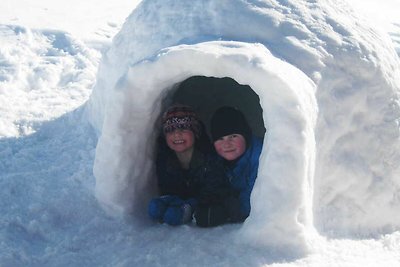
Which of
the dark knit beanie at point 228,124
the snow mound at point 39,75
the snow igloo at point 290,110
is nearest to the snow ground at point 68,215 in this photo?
the snow mound at point 39,75

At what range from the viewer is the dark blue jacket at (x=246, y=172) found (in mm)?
2943

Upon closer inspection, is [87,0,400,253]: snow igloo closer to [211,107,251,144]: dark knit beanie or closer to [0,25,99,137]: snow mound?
[211,107,251,144]: dark knit beanie

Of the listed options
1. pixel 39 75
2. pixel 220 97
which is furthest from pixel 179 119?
pixel 39 75

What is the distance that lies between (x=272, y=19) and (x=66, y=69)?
3.53m

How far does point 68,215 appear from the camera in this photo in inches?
120

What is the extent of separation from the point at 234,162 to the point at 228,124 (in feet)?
0.73

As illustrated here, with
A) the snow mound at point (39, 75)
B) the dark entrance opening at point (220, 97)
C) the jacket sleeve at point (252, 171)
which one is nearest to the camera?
the jacket sleeve at point (252, 171)

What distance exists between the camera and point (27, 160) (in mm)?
3730

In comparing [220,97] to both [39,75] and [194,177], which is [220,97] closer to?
[194,177]

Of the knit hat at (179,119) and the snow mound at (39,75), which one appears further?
the snow mound at (39,75)

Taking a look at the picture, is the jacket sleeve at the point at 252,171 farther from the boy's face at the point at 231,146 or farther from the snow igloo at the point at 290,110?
the snow igloo at the point at 290,110

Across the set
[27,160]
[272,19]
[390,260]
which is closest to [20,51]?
[27,160]

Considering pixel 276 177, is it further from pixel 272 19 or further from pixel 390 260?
pixel 272 19

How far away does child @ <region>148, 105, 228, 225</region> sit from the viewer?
9.58 ft
